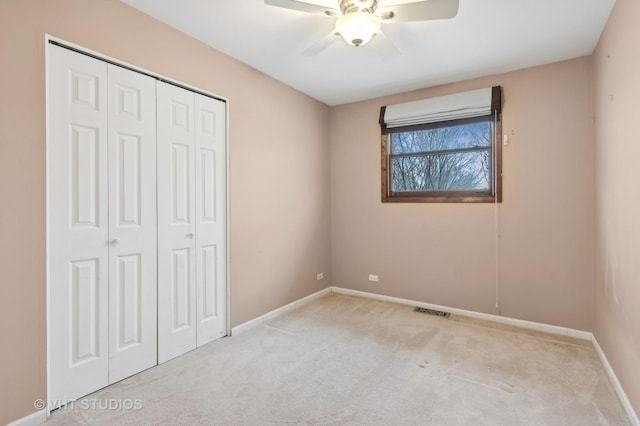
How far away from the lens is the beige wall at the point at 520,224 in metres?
2.80

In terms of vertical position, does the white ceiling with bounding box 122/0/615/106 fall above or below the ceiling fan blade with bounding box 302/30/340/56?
above

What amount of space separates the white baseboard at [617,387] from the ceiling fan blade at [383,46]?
8.86 feet

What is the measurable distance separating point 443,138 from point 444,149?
133 millimetres

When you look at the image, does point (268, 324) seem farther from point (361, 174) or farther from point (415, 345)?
point (361, 174)

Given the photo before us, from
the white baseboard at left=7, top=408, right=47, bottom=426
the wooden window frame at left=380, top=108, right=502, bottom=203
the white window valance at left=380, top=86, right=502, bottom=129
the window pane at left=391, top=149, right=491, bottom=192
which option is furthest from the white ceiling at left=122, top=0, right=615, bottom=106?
the white baseboard at left=7, top=408, right=47, bottom=426

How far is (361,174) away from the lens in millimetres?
4031

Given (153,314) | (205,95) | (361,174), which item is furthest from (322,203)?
(153,314)

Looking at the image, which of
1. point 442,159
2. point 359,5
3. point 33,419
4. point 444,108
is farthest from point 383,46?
point 33,419

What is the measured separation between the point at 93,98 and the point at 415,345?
3.02 metres

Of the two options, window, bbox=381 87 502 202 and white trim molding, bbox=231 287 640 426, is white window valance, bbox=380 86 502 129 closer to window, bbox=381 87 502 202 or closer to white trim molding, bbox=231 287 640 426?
window, bbox=381 87 502 202

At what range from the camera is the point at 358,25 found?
178 centimetres

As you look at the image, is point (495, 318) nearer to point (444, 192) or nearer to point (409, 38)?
point (444, 192)

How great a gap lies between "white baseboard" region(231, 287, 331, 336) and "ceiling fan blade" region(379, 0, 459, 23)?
9.12ft

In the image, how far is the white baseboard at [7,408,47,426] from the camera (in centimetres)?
165
